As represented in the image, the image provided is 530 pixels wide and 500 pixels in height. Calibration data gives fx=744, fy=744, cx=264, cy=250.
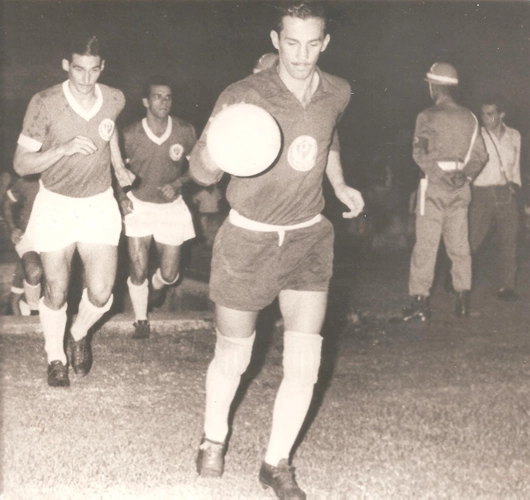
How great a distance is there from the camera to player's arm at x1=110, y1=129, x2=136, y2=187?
195 inches

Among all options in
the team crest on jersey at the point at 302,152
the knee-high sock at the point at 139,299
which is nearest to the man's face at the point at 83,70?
the team crest on jersey at the point at 302,152

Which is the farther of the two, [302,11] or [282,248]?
[282,248]

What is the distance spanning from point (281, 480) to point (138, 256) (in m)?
3.35

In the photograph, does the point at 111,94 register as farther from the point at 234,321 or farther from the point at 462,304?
the point at 462,304

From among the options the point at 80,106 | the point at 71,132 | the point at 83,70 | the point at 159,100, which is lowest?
the point at 159,100

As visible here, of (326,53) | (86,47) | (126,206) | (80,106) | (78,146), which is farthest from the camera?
(326,53)

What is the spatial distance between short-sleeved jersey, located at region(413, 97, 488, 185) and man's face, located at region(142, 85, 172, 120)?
7.51 feet

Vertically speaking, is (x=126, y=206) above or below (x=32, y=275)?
above

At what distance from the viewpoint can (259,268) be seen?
3412 mm

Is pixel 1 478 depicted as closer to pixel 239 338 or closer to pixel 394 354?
pixel 239 338

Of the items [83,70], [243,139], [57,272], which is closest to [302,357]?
[243,139]

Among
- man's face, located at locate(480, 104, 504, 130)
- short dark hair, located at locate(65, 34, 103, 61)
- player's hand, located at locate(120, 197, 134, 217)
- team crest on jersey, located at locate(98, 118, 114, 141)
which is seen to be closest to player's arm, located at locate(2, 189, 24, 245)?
player's hand, located at locate(120, 197, 134, 217)

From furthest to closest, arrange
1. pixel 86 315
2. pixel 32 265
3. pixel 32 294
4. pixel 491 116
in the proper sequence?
pixel 491 116
pixel 32 294
pixel 32 265
pixel 86 315

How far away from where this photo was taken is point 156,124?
21.6 ft
